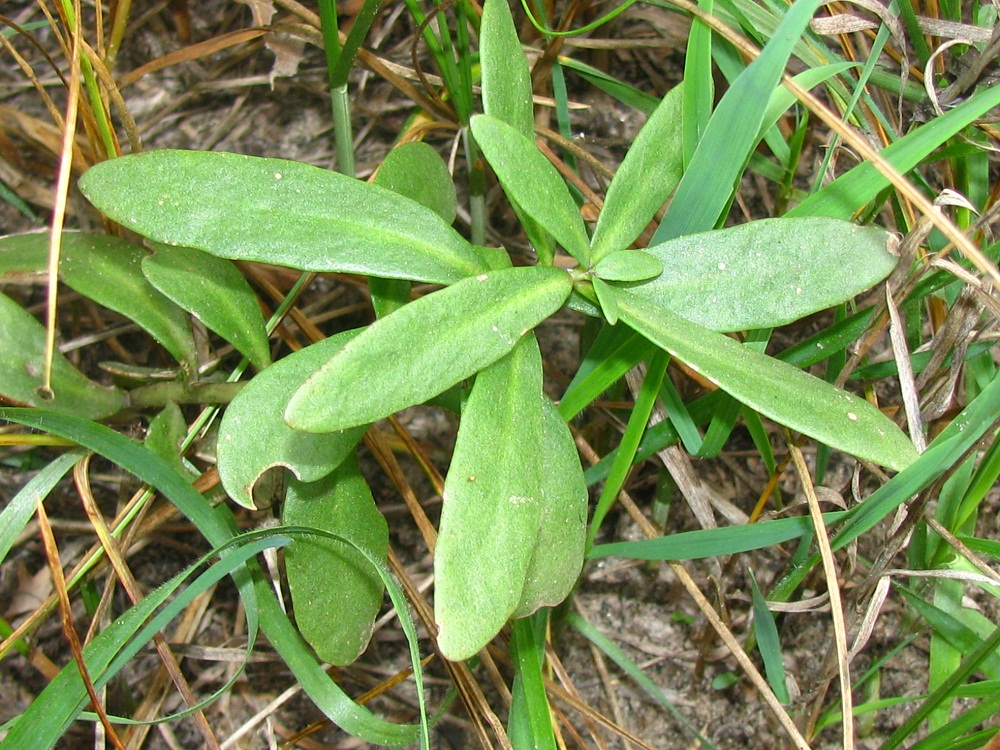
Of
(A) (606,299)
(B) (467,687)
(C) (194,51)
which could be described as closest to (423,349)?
(A) (606,299)

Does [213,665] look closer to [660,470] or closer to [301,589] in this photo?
[301,589]

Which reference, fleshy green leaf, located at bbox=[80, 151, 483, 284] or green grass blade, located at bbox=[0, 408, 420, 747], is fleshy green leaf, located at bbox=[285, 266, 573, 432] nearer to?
fleshy green leaf, located at bbox=[80, 151, 483, 284]

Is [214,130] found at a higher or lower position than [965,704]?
higher

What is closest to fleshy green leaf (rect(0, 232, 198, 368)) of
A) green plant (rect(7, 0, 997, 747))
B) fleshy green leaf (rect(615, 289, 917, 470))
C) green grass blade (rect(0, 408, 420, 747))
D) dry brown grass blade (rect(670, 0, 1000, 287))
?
green plant (rect(7, 0, 997, 747))

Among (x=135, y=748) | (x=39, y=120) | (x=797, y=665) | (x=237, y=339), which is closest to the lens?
(x=237, y=339)

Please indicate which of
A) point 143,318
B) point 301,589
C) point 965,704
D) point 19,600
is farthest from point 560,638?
point 19,600

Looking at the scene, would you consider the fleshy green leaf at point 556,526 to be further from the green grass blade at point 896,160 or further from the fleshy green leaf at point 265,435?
the green grass blade at point 896,160
